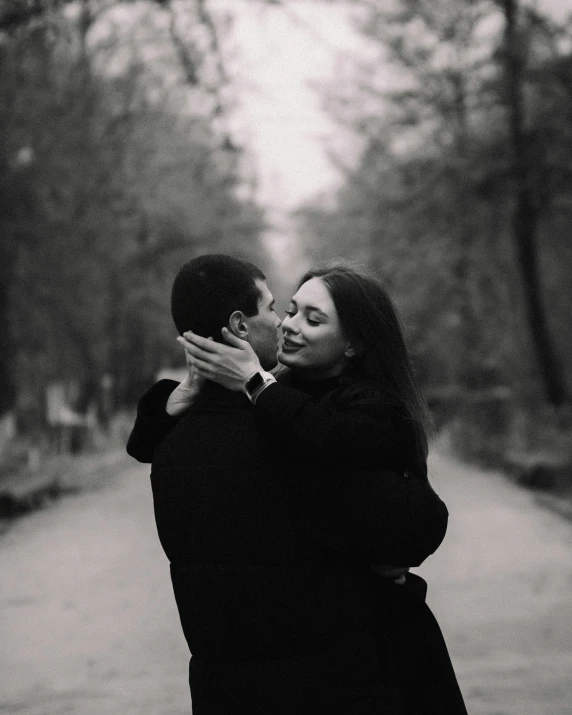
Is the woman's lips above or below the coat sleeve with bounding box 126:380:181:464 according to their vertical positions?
above

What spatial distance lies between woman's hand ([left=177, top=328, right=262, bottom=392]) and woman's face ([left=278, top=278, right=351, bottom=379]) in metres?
0.20

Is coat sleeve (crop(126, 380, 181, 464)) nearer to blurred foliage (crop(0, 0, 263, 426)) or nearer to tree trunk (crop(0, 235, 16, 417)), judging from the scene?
blurred foliage (crop(0, 0, 263, 426))

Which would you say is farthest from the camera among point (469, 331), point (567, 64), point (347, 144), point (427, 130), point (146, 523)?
point (347, 144)

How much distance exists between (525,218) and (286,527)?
1928cm

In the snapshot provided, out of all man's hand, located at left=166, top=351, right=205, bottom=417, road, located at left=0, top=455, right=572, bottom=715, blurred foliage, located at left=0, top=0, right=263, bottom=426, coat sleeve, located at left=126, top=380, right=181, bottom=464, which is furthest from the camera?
blurred foliage, located at left=0, top=0, right=263, bottom=426

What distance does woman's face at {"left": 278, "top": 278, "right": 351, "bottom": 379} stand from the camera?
2.60 m

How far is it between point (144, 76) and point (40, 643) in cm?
1776

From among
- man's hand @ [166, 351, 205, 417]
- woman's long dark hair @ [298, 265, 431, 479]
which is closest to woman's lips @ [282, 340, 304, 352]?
woman's long dark hair @ [298, 265, 431, 479]

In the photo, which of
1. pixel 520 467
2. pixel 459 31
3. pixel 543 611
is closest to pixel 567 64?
pixel 459 31

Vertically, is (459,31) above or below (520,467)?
above

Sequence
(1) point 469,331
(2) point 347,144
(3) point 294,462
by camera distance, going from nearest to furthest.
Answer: (3) point 294,462, (1) point 469,331, (2) point 347,144

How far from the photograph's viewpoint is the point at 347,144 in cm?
2998

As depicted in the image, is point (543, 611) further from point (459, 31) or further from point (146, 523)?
point (459, 31)

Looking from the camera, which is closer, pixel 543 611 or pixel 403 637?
pixel 403 637
